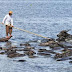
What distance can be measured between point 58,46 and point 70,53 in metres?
3.80

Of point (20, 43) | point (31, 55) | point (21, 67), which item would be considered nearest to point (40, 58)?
point (31, 55)

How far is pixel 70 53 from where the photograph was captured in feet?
109

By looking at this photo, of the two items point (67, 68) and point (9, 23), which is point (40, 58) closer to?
point (67, 68)

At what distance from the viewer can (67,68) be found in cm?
2933

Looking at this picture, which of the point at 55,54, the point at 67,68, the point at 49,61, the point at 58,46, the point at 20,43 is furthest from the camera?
the point at 20,43

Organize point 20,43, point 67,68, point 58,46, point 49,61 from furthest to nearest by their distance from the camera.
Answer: point 20,43 → point 58,46 → point 49,61 → point 67,68

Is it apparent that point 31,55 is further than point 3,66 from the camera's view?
Yes

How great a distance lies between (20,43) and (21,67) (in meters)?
10.4

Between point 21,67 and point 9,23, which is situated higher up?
point 9,23

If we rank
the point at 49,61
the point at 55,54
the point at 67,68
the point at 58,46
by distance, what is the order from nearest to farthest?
the point at 67,68
the point at 49,61
the point at 55,54
the point at 58,46

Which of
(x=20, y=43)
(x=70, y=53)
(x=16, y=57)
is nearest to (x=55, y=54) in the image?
(x=70, y=53)

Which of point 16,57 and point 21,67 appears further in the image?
point 16,57

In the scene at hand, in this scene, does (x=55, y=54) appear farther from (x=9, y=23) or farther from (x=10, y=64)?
(x=9, y=23)

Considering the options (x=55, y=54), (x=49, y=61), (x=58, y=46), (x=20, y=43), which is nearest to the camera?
(x=49, y=61)
